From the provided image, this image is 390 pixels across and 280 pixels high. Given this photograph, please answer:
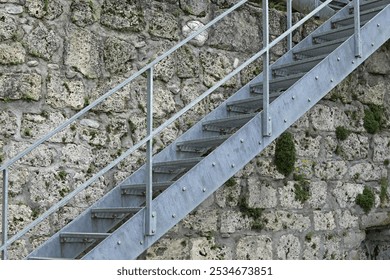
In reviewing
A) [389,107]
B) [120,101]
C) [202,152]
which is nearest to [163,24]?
[120,101]

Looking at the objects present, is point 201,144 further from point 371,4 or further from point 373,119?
point 373,119

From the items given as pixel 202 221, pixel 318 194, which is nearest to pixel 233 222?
pixel 202 221

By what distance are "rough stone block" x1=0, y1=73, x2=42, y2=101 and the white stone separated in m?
1.41

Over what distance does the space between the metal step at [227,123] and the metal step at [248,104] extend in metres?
0.18

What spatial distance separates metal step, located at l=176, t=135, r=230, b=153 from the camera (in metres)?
5.17

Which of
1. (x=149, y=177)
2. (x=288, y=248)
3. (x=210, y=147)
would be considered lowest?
(x=288, y=248)

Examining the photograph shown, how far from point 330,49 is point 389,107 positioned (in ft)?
6.10

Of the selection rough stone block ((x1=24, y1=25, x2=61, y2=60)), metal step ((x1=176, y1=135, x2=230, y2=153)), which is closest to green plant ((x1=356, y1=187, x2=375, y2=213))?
metal step ((x1=176, y1=135, x2=230, y2=153))

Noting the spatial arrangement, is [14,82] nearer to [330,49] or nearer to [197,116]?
[197,116]

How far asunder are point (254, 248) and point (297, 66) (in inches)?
65.2

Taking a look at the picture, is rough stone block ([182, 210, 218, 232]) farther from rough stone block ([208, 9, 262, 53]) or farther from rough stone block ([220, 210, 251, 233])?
rough stone block ([208, 9, 262, 53])

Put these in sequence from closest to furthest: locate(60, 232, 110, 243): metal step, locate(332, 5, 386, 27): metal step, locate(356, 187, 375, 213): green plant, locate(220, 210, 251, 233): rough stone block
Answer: locate(60, 232, 110, 243): metal step → locate(332, 5, 386, 27): metal step → locate(220, 210, 251, 233): rough stone block → locate(356, 187, 375, 213): green plant

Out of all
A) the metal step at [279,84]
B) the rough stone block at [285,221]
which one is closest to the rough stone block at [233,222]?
the rough stone block at [285,221]

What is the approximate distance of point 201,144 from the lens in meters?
5.45
